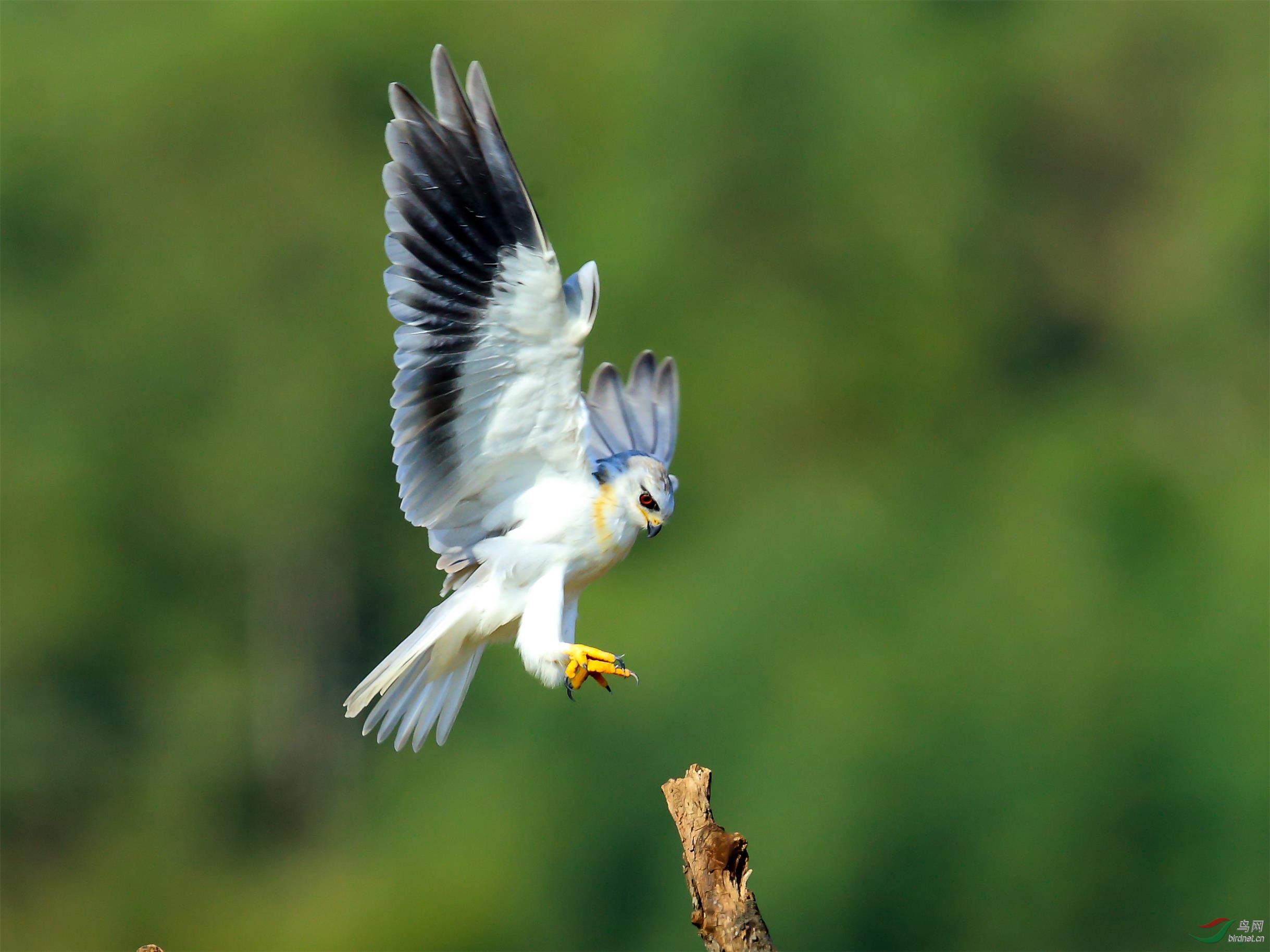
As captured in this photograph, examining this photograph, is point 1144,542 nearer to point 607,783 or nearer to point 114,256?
point 607,783

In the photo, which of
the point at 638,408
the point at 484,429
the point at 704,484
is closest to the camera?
the point at 484,429

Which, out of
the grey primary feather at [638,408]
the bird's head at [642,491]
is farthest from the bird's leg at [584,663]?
the grey primary feather at [638,408]

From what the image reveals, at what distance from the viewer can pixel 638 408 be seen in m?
7.06

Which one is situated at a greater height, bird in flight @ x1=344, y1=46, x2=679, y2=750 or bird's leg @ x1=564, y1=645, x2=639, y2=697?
bird in flight @ x1=344, y1=46, x2=679, y2=750

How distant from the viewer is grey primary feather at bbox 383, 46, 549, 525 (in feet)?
15.8

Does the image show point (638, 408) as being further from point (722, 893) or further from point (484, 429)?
point (722, 893)

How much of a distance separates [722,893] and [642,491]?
157 centimetres

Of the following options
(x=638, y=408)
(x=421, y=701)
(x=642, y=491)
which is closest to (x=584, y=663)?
(x=642, y=491)

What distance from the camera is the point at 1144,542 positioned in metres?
18.5

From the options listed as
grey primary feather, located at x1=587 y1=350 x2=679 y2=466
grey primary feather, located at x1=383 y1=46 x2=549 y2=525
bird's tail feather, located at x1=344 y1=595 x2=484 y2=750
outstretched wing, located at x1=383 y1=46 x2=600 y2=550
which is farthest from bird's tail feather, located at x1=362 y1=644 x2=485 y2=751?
grey primary feather, located at x1=587 y1=350 x2=679 y2=466

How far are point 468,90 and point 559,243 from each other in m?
16.3

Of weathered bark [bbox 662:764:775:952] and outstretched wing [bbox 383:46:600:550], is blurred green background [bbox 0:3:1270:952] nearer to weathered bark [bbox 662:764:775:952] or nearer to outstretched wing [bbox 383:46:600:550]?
outstretched wing [bbox 383:46:600:550]

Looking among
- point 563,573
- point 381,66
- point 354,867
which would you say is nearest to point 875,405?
point 381,66

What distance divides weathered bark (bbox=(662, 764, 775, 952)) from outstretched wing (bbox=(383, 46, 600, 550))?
5.06 ft
